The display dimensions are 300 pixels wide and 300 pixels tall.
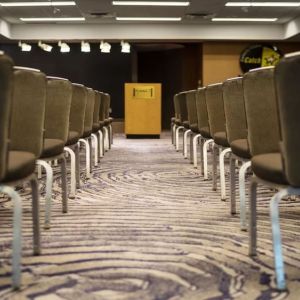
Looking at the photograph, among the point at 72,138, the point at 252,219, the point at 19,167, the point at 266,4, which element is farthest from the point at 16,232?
the point at 266,4

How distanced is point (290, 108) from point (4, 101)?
0.86 m

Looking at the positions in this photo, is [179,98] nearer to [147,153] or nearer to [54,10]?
[147,153]

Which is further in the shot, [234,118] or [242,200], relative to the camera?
[234,118]

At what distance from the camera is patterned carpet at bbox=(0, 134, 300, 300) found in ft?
5.18

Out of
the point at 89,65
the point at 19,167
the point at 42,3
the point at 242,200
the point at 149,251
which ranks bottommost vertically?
the point at 149,251

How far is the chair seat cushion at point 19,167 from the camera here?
61.6 inches

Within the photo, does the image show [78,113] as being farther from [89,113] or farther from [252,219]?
[252,219]

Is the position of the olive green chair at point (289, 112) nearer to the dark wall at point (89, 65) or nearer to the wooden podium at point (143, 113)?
the wooden podium at point (143, 113)

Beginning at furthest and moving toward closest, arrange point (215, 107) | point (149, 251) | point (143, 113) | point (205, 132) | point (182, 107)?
point (143, 113) < point (182, 107) < point (205, 132) < point (215, 107) < point (149, 251)

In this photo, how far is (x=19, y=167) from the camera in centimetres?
162

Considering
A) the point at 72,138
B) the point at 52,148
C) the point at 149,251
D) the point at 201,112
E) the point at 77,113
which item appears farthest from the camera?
the point at 201,112

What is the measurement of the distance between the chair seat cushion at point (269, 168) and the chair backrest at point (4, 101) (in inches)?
33.0

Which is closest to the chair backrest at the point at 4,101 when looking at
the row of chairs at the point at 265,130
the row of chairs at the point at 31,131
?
the row of chairs at the point at 31,131

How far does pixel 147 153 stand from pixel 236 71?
5.96m
